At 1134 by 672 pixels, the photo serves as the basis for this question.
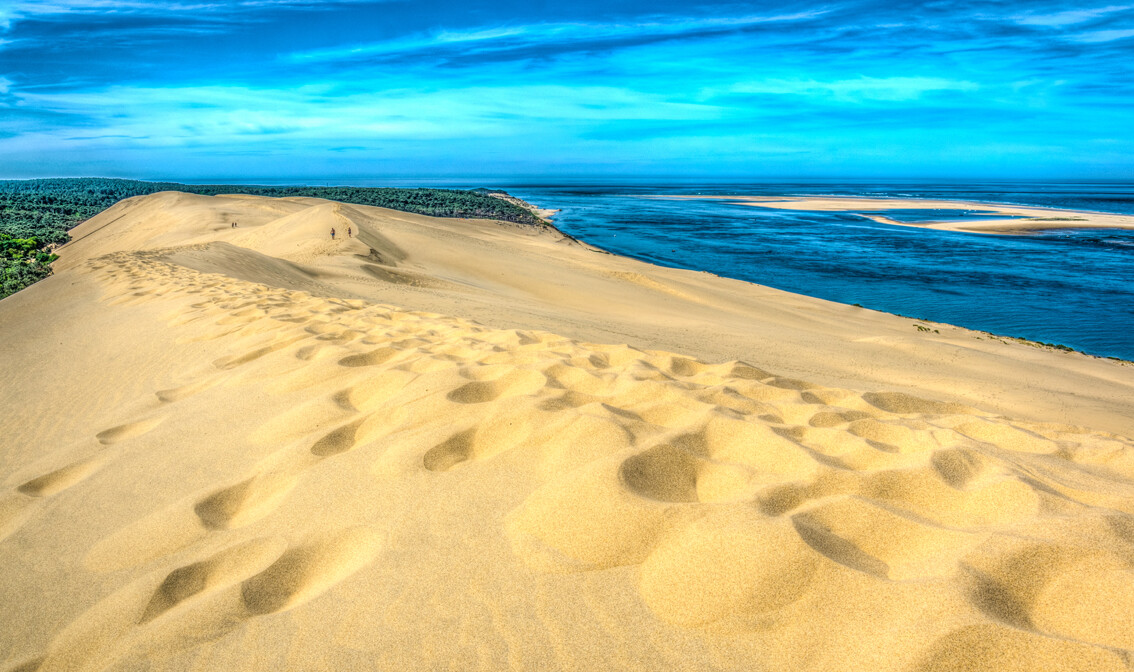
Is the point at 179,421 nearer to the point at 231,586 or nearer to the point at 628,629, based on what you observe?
the point at 231,586

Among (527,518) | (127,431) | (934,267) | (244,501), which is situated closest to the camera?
(527,518)

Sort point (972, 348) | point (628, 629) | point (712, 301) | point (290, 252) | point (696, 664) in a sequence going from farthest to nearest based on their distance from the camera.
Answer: point (290, 252), point (712, 301), point (972, 348), point (628, 629), point (696, 664)

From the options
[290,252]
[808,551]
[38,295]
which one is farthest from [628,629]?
[290,252]

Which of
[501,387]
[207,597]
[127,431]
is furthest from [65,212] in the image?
[207,597]

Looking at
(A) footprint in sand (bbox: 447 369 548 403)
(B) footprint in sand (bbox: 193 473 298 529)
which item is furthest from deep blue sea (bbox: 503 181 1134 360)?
(B) footprint in sand (bbox: 193 473 298 529)

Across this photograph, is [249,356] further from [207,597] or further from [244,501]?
[207,597]

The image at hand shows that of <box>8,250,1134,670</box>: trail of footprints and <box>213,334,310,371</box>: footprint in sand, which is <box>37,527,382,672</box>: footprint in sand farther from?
<box>213,334,310,371</box>: footprint in sand
